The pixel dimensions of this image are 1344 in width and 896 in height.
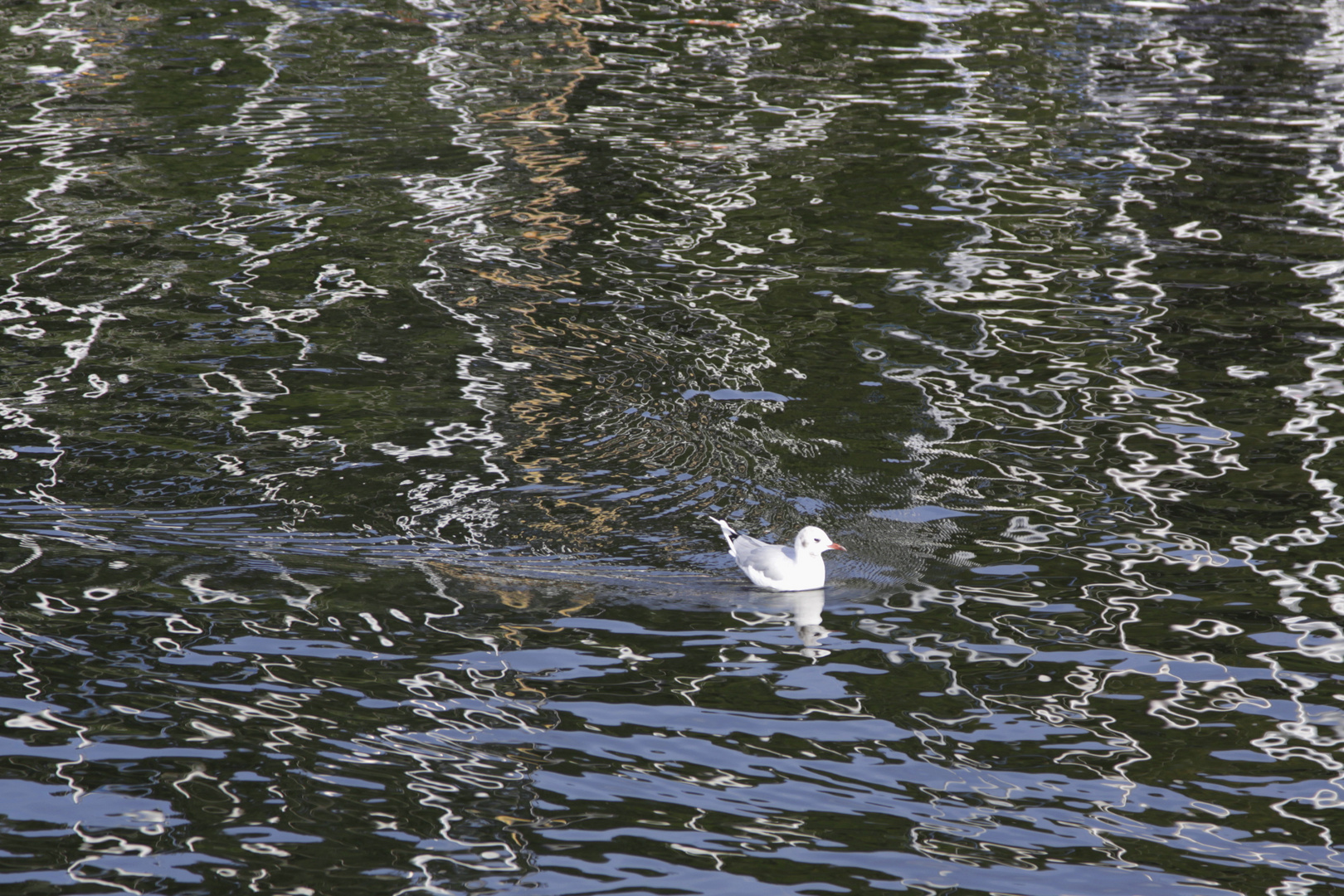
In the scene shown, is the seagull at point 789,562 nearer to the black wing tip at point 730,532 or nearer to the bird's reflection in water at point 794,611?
the bird's reflection in water at point 794,611

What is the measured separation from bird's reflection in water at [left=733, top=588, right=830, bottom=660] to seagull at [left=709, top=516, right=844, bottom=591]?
0.23ft

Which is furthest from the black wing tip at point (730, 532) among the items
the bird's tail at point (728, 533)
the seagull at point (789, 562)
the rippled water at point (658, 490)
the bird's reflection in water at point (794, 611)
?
the bird's reflection in water at point (794, 611)

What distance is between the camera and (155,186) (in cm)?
1764

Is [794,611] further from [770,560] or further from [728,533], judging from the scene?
[728,533]

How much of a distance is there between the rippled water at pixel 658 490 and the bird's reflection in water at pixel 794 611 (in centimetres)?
4

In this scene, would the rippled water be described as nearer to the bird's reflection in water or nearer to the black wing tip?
the bird's reflection in water

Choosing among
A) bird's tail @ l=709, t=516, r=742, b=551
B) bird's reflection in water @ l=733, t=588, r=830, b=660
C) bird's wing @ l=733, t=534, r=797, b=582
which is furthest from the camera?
bird's tail @ l=709, t=516, r=742, b=551

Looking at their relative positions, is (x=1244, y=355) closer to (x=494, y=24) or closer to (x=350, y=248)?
(x=350, y=248)

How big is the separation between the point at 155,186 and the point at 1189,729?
14.9 meters

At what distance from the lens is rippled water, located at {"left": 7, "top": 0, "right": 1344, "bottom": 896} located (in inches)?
280

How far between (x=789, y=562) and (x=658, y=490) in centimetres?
173

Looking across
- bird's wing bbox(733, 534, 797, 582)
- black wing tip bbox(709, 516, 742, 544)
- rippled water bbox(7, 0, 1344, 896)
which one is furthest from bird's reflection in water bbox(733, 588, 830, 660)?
black wing tip bbox(709, 516, 742, 544)

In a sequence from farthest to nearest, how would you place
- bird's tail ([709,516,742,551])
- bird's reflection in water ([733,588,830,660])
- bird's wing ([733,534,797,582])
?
bird's tail ([709,516,742,551]), bird's wing ([733,534,797,582]), bird's reflection in water ([733,588,830,660])

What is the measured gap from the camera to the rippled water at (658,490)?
7.12 meters
